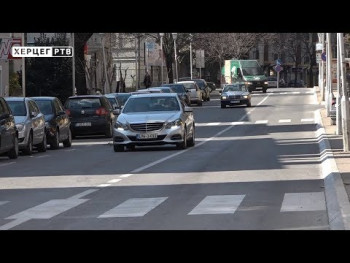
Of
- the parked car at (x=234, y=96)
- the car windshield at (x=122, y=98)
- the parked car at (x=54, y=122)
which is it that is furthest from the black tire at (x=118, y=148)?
the parked car at (x=234, y=96)

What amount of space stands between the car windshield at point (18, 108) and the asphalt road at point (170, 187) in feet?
4.93

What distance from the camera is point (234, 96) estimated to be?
60125mm

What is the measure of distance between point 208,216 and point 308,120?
1227 inches

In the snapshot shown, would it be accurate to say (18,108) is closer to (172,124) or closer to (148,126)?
(148,126)

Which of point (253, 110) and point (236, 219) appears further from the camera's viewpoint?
point (253, 110)

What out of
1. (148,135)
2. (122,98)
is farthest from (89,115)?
(122,98)

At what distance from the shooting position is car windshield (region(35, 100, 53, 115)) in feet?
104

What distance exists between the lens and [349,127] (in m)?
24.5

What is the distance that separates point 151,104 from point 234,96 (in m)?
31.3

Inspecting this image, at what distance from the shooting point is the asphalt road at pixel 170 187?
13742 mm

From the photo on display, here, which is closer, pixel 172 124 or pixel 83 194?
pixel 83 194
